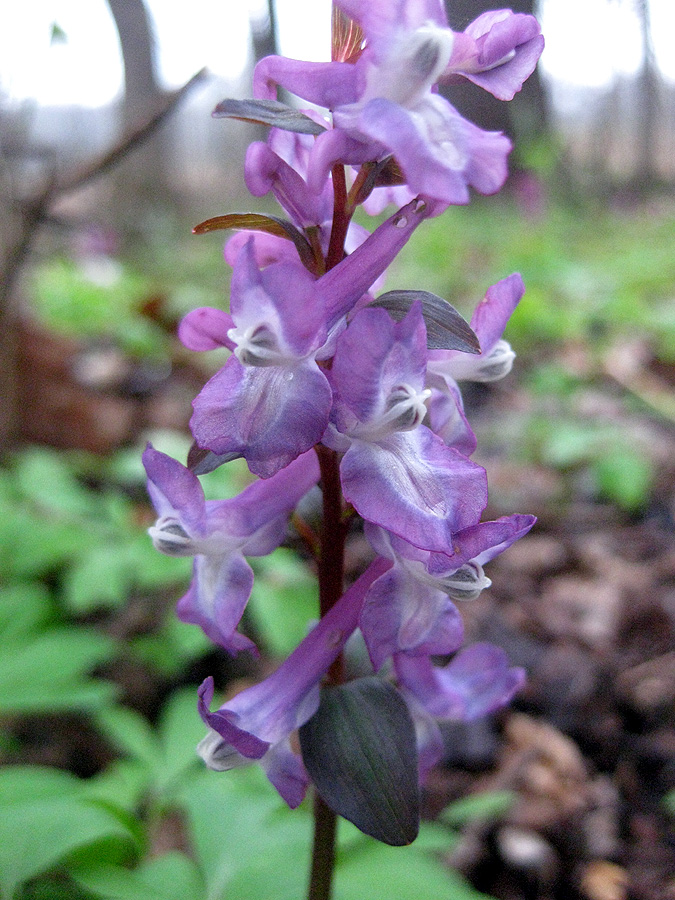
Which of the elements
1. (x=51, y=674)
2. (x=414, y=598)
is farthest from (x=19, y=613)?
(x=414, y=598)

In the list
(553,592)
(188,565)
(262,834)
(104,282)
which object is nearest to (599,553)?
(553,592)

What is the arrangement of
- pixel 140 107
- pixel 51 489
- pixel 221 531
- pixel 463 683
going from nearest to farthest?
1. pixel 221 531
2. pixel 463 683
3. pixel 51 489
4. pixel 140 107

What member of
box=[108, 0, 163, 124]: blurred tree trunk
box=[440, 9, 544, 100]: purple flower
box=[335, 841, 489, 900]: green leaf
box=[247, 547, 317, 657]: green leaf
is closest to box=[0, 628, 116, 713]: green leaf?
box=[247, 547, 317, 657]: green leaf

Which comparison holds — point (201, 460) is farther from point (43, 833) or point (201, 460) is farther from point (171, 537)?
point (43, 833)

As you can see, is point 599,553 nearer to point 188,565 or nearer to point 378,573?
point 188,565

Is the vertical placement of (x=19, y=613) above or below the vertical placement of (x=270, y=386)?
below

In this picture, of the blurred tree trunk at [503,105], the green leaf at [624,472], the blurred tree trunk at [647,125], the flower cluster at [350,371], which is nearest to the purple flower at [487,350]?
the flower cluster at [350,371]
